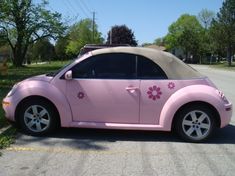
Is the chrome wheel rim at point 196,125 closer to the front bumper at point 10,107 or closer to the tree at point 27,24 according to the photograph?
the front bumper at point 10,107

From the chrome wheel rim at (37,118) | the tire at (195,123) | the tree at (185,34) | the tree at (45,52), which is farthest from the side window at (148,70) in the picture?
the tree at (45,52)

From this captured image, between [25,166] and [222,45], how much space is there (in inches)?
2875

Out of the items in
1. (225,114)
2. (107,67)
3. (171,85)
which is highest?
(107,67)

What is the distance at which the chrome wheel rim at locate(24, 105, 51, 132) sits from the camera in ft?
25.7

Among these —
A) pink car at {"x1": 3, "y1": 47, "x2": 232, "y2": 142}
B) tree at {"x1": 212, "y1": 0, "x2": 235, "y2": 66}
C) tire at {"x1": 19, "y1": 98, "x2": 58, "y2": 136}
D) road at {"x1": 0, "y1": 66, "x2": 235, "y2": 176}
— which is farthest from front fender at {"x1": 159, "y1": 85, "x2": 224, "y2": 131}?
tree at {"x1": 212, "y1": 0, "x2": 235, "y2": 66}

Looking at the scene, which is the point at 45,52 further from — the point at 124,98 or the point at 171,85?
the point at 171,85

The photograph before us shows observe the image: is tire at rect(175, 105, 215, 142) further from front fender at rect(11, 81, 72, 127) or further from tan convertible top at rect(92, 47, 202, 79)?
front fender at rect(11, 81, 72, 127)

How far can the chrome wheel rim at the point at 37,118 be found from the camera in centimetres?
782

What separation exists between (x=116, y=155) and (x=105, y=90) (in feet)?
4.65

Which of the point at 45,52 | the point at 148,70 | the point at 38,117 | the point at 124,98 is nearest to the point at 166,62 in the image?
the point at 148,70

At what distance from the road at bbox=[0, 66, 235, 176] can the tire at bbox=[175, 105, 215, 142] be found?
16cm

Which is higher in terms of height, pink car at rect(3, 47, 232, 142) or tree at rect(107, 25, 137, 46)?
tree at rect(107, 25, 137, 46)

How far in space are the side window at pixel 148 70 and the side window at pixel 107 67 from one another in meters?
0.11

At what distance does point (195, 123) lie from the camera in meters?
7.63
